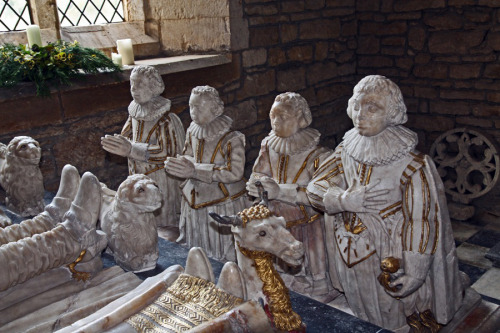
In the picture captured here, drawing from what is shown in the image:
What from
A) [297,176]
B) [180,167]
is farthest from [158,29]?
[297,176]

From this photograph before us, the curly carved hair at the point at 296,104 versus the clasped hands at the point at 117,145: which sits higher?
the curly carved hair at the point at 296,104

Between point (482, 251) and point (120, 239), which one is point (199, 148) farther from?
point (482, 251)

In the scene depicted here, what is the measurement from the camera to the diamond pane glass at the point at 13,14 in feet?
16.5

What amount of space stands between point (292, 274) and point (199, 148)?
1.04m

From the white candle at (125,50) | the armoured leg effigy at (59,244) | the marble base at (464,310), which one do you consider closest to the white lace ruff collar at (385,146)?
the marble base at (464,310)

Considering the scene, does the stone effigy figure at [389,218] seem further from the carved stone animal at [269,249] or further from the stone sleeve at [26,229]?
the stone sleeve at [26,229]

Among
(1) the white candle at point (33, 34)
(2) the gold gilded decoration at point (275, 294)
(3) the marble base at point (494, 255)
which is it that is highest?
(1) the white candle at point (33, 34)

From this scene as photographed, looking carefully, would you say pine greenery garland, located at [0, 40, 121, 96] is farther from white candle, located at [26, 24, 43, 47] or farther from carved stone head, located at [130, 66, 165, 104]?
carved stone head, located at [130, 66, 165, 104]

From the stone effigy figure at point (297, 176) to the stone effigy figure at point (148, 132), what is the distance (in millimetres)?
828

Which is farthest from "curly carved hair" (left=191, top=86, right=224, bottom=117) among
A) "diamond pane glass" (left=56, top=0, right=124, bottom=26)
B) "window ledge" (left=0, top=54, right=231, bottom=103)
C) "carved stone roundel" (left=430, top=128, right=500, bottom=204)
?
"carved stone roundel" (left=430, top=128, right=500, bottom=204)

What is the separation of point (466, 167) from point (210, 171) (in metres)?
3.70

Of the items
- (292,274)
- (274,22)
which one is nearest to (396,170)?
(292,274)

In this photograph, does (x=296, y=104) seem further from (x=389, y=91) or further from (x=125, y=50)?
(x=125, y=50)

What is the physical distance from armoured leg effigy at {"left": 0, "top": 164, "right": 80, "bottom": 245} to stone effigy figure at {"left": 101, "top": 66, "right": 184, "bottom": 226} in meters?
0.72
